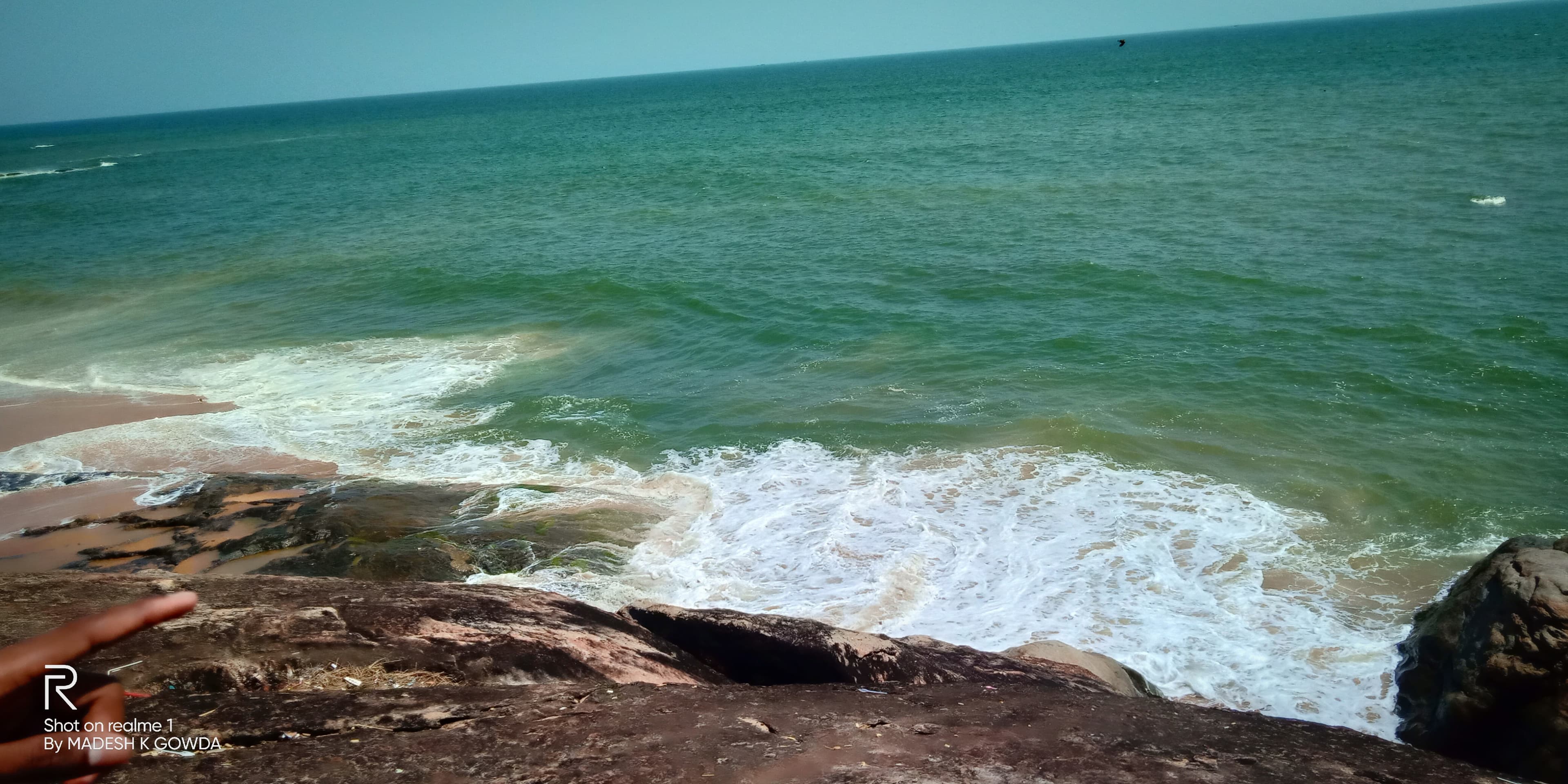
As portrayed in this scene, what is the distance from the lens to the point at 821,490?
1369 cm

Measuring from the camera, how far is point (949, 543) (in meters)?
11.9

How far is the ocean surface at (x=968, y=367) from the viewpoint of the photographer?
36.6ft

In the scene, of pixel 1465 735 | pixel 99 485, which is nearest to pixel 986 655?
pixel 1465 735

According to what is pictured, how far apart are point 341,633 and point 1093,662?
598cm

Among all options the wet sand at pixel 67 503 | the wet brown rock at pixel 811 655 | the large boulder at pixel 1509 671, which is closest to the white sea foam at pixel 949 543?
the wet sand at pixel 67 503

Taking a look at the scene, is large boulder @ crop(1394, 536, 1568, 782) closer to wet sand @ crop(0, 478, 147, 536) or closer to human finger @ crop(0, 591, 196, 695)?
human finger @ crop(0, 591, 196, 695)

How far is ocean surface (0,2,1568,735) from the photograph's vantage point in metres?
11.2

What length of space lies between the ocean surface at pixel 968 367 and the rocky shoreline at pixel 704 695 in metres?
2.32

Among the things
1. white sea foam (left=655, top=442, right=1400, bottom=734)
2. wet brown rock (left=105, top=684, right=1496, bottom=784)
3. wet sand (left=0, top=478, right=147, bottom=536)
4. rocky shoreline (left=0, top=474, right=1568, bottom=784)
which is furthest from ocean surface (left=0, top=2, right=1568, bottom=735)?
wet brown rock (left=105, top=684, right=1496, bottom=784)

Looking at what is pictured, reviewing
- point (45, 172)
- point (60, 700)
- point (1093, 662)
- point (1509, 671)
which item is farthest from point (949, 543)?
point (45, 172)

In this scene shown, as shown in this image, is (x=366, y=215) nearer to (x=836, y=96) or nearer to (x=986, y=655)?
(x=986, y=655)

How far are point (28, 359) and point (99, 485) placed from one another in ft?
39.0

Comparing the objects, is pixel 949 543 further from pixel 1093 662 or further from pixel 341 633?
pixel 341 633

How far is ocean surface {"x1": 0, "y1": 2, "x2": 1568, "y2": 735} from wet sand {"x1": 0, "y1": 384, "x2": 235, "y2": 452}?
0.71 meters
